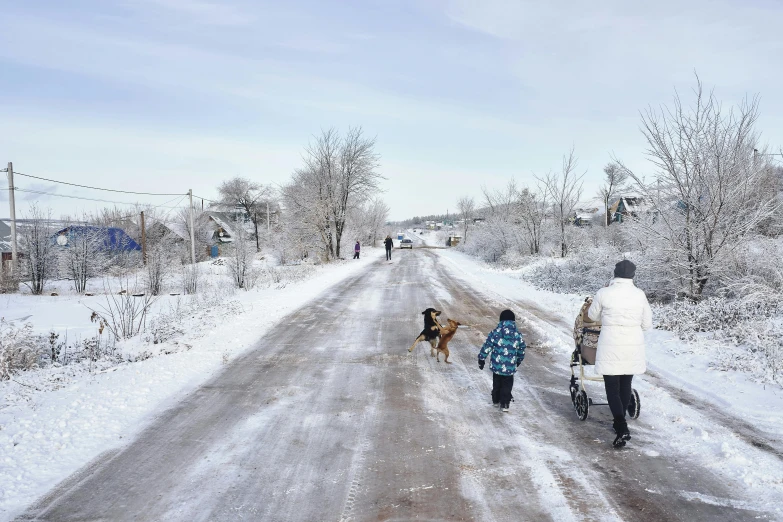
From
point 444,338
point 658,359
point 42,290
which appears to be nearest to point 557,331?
point 658,359

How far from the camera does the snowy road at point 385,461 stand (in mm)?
3447

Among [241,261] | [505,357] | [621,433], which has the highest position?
[241,261]

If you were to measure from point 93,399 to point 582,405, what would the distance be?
581cm

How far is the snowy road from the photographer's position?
11.3 feet

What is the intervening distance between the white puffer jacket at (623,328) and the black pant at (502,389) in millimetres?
1201

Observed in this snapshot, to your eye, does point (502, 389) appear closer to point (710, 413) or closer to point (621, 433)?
point (621, 433)

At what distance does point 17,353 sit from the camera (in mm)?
8539

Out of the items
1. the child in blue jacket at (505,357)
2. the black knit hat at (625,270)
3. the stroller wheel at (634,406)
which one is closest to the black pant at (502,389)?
the child in blue jacket at (505,357)

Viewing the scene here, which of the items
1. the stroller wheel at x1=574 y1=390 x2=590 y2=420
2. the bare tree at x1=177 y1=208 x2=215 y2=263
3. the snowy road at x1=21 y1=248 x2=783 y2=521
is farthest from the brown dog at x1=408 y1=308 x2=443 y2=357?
the bare tree at x1=177 y1=208 x2=215 y2=263

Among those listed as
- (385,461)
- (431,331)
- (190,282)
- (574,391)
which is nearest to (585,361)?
(574,391)

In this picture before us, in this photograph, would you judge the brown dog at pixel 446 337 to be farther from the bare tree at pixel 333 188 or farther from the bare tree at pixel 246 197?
the bare tree at pixel 246 197

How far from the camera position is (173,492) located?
12.1 feet

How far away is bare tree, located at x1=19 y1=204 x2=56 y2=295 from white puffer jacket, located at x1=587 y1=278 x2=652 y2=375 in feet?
82.8

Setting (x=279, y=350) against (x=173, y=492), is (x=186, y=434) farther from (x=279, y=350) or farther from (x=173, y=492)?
(x=279, y=350)
